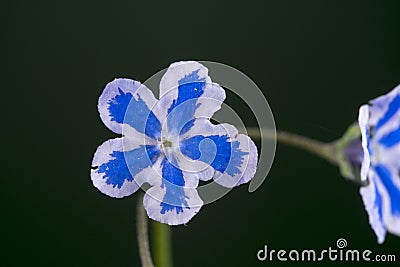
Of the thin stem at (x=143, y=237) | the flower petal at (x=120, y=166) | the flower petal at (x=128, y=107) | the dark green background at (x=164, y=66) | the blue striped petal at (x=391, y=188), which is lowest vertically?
the thin stem at (x=143, y=237)

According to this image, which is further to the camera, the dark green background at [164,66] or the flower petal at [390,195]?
the dark green background at [164,66]

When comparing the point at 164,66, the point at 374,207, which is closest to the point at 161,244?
the point at 374,207

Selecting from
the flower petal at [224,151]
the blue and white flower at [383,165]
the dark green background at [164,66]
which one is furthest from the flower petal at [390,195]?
the dark green background at [164,66]

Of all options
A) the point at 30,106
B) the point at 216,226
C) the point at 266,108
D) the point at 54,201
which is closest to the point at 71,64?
the point at 30,106

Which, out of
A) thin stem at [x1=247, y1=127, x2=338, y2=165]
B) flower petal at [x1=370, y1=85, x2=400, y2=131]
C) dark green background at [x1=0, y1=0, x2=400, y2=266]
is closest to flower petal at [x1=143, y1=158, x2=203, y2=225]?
thin stem at [x1=247, y1=127, x2=338, y2=165]

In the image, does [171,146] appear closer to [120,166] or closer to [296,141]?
[120,166]

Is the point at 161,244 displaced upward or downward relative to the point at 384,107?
downward

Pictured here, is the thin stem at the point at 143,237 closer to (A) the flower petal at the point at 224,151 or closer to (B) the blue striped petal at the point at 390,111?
(A) the flower petal at the point at 224,151

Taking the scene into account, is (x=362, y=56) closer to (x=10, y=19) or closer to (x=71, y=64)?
(x=71, y=64)
